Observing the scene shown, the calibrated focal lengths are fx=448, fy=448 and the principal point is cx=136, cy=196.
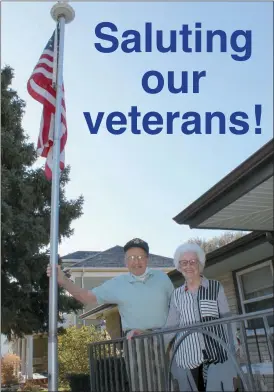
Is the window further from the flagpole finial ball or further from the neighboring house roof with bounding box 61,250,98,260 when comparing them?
the neighboring house roof with bounding box 61,250,98,260

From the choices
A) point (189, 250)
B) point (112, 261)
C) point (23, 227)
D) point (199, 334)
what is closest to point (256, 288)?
point (23, 227)

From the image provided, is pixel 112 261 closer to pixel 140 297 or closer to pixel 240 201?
pixel 240 201

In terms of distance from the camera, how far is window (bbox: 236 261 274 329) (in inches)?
361

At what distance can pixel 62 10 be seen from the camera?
4996 millimetres

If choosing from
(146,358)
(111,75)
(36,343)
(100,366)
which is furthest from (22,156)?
(36,343)

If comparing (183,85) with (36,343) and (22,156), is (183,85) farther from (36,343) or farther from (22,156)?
(36,343)

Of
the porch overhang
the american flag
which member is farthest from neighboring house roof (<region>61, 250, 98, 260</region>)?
the american flag

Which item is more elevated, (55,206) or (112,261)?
(112,261)

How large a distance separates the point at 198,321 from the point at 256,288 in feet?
23.7

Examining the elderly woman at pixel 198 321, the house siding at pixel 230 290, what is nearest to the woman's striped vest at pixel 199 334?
the elderly woman at pixel 198 321

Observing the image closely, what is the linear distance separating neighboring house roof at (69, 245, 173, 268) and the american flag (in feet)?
70.0

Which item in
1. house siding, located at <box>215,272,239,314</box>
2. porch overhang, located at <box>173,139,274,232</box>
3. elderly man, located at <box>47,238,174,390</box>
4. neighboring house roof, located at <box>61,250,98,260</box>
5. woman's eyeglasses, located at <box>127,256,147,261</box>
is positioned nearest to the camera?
elderly man, located at <box>47,238,174,390</box>

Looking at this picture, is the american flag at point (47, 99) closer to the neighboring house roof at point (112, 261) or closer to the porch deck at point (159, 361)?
the porch deck at point (159, 361)

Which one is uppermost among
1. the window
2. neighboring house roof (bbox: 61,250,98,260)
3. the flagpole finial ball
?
neighboring house roof (bbox: 61,250,98,260)
